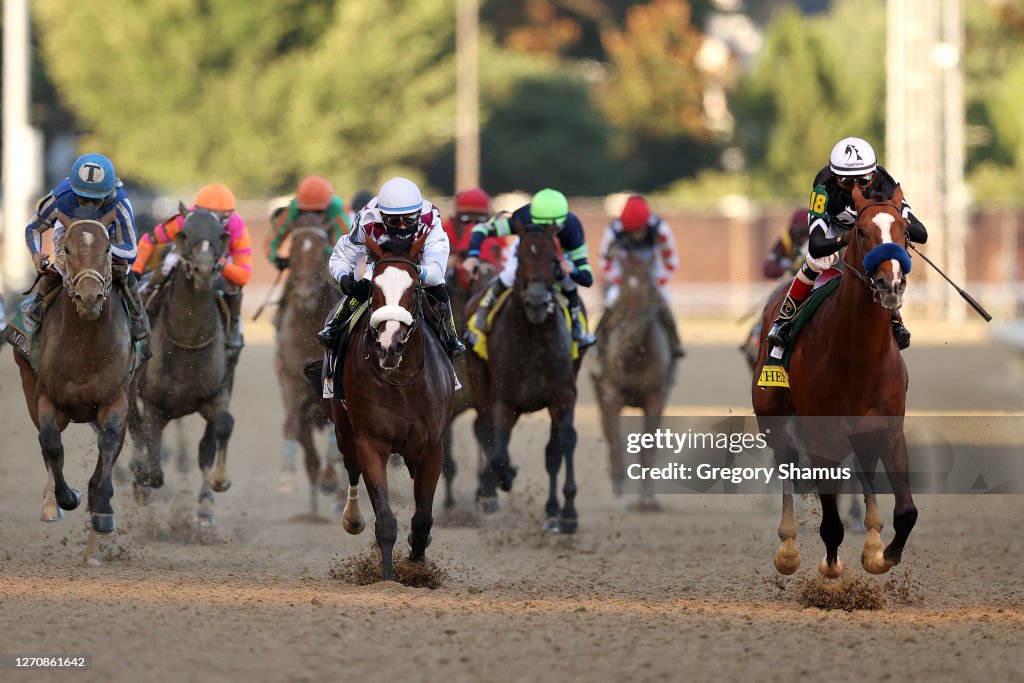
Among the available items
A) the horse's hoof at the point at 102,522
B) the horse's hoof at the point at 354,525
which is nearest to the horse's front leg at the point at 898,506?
the horse's hoof at the point at 354,525

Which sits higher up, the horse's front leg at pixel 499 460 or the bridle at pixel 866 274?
the bridle at pixel 866 274

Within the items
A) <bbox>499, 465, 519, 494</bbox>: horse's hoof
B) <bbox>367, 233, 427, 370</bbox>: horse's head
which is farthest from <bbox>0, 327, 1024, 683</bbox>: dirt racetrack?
<bbox>367, 233, 427, 370</bbox>: horse's head

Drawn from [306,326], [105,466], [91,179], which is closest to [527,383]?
[306,326]

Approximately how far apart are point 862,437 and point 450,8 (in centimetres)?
3688

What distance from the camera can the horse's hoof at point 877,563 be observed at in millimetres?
9047

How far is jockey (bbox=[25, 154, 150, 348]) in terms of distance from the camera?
10281 millimetres

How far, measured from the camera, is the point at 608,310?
14.6 metres

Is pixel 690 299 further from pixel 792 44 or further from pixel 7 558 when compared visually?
pixel 7 558

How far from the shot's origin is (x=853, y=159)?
931 centimetres

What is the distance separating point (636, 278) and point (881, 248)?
19.8ft

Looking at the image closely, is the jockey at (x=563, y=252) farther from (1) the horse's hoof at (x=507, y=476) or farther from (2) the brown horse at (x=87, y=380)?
(2) the brown horse at (x=87, y=380)

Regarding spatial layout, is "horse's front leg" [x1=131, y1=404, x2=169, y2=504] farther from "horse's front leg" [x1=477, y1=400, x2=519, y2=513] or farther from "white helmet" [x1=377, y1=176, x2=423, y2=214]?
"white helmet" [x1=377, y1=176, x2=423, y2=214]

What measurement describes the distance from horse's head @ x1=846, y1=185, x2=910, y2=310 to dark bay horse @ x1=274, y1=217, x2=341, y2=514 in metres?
5.06

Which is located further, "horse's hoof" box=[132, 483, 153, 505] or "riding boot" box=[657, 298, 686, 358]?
"riding boot" box=[657, 298, 686, 358]
